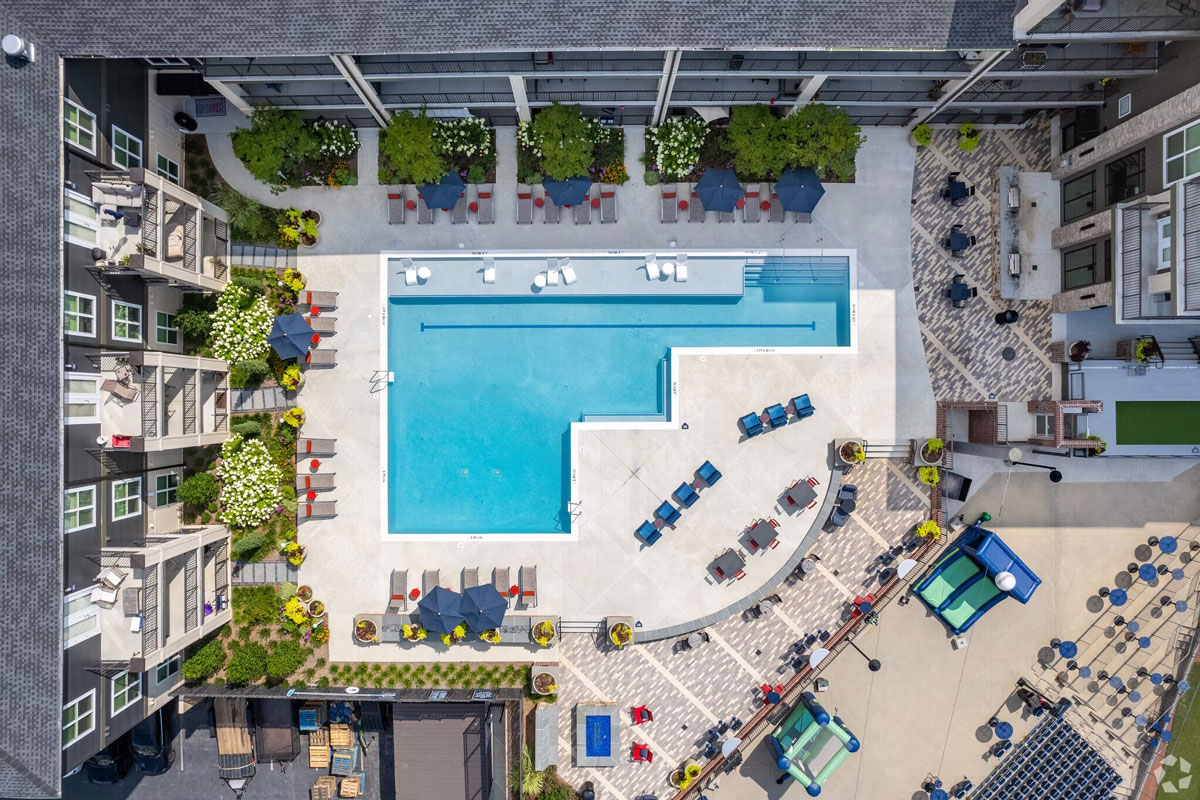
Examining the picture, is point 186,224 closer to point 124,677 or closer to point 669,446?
point 124,677

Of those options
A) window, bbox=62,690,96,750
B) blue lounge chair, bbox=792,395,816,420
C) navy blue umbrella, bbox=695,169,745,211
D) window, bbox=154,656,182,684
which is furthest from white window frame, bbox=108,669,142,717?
navy blue umbrella, bbox=695,169,745,211

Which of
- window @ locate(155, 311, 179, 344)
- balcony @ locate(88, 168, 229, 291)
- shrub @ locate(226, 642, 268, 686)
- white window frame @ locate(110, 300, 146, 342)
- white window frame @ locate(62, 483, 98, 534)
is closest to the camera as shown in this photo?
white window frame @ locate(62, 483, 98, 534)

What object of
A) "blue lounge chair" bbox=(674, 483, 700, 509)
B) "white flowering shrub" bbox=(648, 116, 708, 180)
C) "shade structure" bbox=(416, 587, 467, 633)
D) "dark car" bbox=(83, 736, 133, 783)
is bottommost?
"dark car" bbox=(83, 736, 133, 783)

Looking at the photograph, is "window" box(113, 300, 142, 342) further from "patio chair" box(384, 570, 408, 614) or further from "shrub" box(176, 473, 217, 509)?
"patio chair" box(384, 570, 408, 614)

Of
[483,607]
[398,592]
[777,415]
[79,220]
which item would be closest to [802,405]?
[777,415]

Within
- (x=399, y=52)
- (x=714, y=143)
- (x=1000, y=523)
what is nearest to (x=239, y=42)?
(x=399, y=52)

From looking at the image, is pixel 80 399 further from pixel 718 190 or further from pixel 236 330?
pixel 718 190

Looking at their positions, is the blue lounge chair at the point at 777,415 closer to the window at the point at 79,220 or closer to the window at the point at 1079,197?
the window at the point at 1079,197
